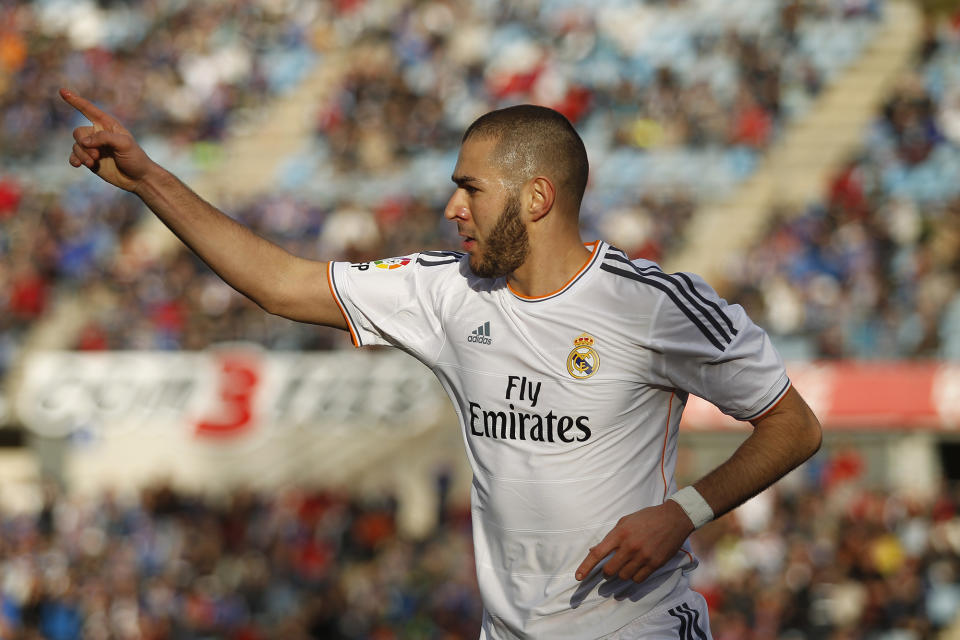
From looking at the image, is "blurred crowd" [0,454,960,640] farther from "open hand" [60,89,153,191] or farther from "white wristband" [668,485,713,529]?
"open hand" [60,89,153,191]

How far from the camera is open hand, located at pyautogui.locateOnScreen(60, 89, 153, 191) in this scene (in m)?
3.70

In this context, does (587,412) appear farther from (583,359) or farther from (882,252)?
(882,252)

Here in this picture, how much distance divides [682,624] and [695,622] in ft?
0.22

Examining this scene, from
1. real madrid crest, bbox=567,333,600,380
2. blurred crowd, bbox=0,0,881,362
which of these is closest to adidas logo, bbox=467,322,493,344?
real madrid crest, bbox=567,333,600,380

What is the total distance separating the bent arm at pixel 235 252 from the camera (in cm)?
381

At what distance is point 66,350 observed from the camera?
18.3 m

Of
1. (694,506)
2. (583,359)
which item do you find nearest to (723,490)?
(694,506)

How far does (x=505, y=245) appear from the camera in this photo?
3.68m

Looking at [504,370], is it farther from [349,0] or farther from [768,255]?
[349,0]

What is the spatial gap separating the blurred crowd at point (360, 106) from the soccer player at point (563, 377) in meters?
13.6

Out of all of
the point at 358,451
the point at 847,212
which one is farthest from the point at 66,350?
the point at 847,212

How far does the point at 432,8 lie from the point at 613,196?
6914 mm

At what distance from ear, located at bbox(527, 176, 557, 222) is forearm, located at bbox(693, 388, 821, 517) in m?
0.88

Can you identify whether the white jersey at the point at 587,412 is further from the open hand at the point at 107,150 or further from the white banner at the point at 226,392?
the white banner at the point at 226,392
